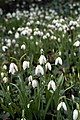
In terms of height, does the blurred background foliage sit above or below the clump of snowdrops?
above

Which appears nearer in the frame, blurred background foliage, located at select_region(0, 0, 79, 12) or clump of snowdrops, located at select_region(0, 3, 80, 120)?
clump of snowdrops, located at select_region(0, 3, 80, 120)

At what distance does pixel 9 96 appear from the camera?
301cm

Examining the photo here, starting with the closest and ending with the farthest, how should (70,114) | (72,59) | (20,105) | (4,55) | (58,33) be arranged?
1. (70,114)
2. (20,105)
3. (72,59)
4. (4,55)
5. (58,33)

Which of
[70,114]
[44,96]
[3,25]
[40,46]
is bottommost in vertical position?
[70,114]

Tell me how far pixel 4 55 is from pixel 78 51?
1.01 meters

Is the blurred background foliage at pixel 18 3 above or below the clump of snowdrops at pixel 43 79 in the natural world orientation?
above

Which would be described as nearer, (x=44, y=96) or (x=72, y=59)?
(x=44, y=96)

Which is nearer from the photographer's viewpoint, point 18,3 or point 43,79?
point 43,79

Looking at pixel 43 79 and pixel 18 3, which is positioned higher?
pixel 18 3

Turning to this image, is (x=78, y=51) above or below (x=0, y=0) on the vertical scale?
below

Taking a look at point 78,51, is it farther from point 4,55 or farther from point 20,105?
point 20,105

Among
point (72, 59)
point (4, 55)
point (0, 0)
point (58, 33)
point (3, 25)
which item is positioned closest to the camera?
point (72, 59)

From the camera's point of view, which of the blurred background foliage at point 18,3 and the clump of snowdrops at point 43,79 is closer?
the clump of snowdrops at point 43,79

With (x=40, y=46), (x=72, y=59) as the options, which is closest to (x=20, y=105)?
(x=72, y=59)
